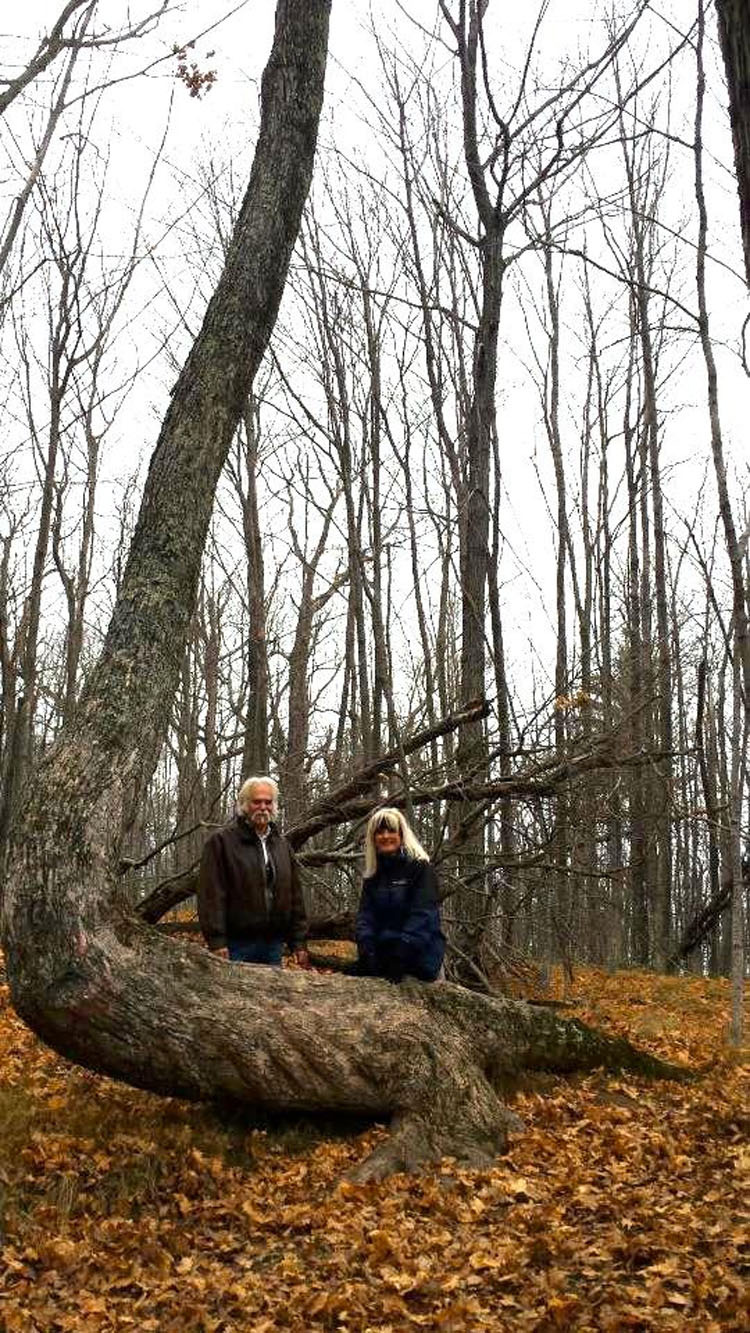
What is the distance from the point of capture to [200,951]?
5.84 meters

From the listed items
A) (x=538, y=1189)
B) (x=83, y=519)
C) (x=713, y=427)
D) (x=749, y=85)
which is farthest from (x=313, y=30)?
(x=83, y=519)

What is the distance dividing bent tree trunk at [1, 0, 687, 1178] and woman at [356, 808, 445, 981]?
181 mm

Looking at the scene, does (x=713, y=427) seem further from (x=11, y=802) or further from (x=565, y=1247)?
(x=11, y=802)

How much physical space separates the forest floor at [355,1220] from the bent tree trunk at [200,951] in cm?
33

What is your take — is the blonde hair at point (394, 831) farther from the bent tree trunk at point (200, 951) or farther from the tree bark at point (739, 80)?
the tree bark at point (739, 80)

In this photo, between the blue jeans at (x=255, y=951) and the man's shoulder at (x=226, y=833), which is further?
the blue jeans at (x=255, y=951)

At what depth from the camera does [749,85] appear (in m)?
3.05

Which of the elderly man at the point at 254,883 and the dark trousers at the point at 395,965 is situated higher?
the elderly man at the point at 254,883

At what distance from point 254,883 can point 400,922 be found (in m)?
1.00

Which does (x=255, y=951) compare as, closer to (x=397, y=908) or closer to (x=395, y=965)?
(x=395, y=965)

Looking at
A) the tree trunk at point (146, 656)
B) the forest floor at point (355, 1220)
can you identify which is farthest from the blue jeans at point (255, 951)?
the tree trunk at point (146, 656)

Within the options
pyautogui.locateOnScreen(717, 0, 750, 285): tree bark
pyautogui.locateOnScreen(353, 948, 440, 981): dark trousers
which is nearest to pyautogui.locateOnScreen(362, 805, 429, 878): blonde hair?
pyautogui.locateOnScreen(353, 948, 440, 981): dark trousers

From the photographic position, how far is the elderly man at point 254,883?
650 centimetres

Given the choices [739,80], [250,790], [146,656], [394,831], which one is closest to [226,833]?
[250,790]
